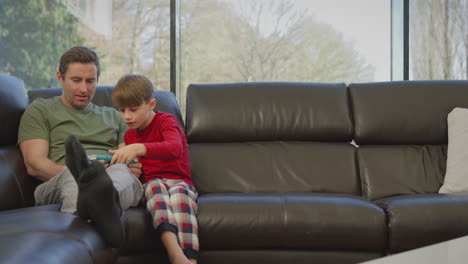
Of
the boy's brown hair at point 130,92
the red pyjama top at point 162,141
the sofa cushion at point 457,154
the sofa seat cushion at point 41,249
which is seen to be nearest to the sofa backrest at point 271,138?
the red pyjama top at point 162,141

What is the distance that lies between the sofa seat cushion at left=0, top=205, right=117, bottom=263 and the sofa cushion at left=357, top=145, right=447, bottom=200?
142cm

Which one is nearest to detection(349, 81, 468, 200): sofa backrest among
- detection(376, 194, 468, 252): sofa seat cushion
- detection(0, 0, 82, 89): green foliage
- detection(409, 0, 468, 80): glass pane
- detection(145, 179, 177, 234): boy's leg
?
detection(376, 194, 468, 252): sofa seat cushion

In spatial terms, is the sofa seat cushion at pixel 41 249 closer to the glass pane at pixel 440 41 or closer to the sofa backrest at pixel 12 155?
the sofa backrest at pixel 12 155

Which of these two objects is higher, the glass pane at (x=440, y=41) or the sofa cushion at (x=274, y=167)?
the glass pane at (x=440, y=41)

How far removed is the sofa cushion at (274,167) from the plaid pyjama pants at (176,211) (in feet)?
1.51

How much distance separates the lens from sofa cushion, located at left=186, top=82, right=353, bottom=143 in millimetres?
2521

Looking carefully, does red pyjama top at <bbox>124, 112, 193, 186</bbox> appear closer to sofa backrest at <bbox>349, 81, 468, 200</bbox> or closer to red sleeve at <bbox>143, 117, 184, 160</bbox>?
red sleeve at <bbox>143, 117, 184, 160</bbox>

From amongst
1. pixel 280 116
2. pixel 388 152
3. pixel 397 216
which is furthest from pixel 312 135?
pixel 397 216

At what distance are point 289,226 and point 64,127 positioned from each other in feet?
3.41

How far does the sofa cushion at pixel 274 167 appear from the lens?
240cm

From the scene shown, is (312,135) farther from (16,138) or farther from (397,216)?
(16,138)

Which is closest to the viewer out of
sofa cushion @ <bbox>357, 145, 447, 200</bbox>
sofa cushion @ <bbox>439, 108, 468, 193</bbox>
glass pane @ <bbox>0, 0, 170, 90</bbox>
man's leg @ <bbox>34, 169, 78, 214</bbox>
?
man's leg @ <bbox>34, 169, 78, 214</bbox>

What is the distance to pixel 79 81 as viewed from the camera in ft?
6.92

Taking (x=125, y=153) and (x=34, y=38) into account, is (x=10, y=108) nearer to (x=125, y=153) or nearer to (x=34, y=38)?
(x=125, y=153)
